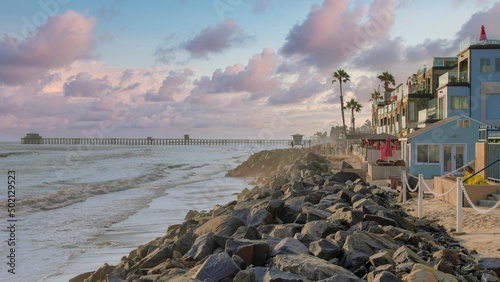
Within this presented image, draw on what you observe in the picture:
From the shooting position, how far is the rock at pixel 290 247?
5.26 meters

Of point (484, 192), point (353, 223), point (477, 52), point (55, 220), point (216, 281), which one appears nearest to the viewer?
point (216, 281)

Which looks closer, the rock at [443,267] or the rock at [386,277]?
the rock at [386,277]

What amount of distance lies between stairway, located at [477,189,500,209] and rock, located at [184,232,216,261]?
887 centimetres

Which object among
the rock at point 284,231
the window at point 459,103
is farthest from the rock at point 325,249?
the window at point 459,103

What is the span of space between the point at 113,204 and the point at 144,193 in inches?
148

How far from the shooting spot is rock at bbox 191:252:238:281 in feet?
15.1

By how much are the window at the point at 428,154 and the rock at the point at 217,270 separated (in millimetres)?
20365

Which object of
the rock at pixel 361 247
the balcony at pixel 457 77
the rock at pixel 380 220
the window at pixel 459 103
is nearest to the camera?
the rock at pixel 361 247

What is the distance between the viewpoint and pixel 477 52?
30203mm

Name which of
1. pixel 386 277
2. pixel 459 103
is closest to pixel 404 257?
pixel 386 277

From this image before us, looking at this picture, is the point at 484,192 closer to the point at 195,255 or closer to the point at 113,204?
the point at 195,255

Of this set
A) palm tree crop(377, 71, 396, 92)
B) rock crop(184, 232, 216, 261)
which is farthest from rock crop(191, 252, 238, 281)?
palm tree crop(377, 71, 396, 92)

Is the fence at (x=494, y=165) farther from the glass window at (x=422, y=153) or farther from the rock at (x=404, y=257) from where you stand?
the rock at (x=404, y=257)

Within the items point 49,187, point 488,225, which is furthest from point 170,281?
point 49,187
